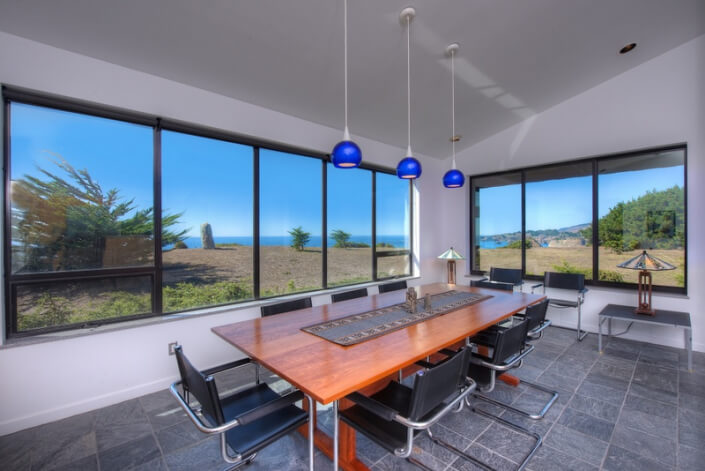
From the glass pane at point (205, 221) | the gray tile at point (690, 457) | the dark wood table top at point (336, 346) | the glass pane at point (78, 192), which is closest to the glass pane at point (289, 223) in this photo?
the glass pane at point (205, 221)

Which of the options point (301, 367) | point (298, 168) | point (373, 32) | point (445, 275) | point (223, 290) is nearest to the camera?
point (301, 367)

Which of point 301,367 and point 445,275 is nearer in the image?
point 301,367

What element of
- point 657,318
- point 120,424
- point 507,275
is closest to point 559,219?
point 507,275

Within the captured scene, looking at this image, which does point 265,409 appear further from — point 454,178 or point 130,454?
point 454,178

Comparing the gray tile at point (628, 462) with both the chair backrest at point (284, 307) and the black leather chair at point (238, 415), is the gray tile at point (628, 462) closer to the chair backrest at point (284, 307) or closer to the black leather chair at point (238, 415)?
the black leather chair at point (238, 415)

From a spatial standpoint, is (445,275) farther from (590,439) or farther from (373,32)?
(373,32)

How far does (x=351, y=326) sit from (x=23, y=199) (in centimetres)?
271

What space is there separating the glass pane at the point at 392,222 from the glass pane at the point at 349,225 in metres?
0.23

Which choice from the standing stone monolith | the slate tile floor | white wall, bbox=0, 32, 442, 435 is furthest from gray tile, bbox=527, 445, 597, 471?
the standing stone monolith

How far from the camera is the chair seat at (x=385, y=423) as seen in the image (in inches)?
57.1

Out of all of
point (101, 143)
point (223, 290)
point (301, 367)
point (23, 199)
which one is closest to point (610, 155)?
point (301, 367)

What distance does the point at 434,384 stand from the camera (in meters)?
1.38

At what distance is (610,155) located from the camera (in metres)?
4.21

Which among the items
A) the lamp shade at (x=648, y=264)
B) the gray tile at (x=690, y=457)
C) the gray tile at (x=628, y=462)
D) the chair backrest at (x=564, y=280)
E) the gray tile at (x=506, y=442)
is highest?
the lamp shade at (x=648, y=264)
